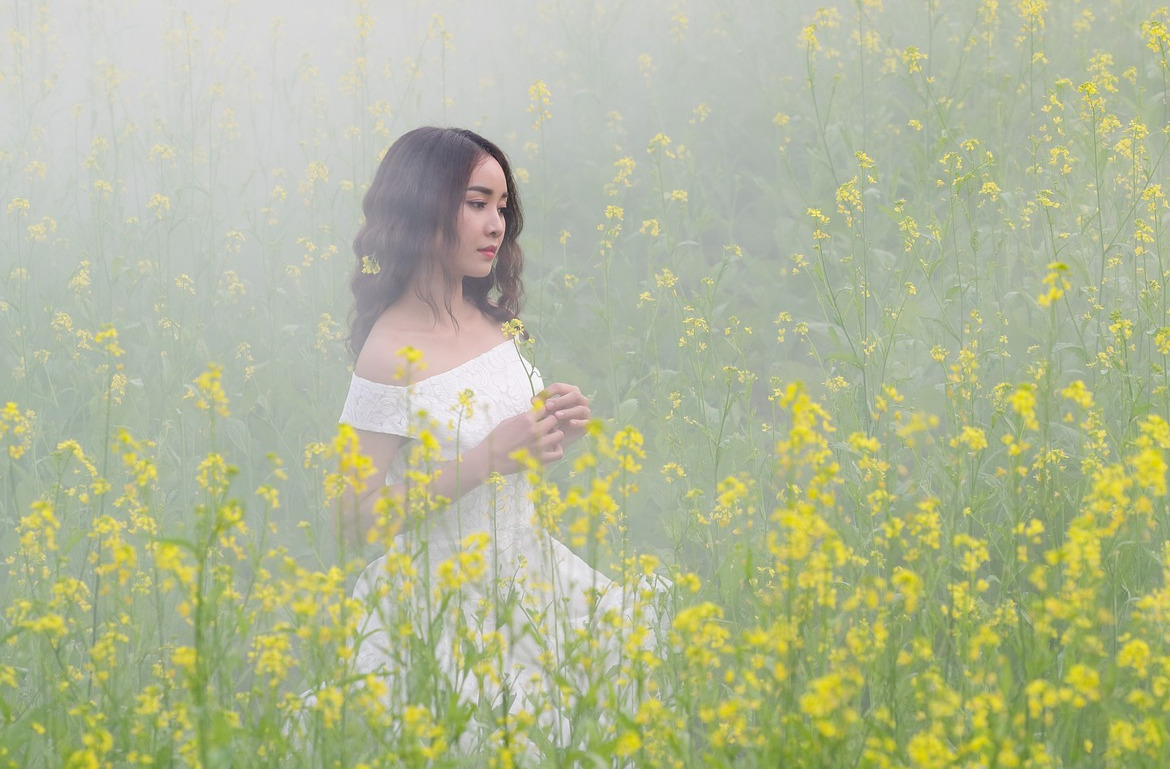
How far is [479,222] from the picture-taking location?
289cm

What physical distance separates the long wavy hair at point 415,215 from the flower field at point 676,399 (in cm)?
60

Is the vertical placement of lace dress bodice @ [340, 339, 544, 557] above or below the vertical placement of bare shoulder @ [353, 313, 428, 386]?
below

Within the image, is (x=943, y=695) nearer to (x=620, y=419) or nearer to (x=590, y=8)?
(x=620, y=419)

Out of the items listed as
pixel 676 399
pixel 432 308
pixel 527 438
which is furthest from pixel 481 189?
pixel 676 399

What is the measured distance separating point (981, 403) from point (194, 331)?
2.59 m

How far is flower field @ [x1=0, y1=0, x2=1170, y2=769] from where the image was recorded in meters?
1.54

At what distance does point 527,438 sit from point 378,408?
1.38 feet

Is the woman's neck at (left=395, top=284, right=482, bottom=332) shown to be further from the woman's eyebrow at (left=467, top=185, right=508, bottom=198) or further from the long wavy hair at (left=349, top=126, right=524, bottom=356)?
the woman's eyebrow at (left=467, top=185, right=508, bottom=198)

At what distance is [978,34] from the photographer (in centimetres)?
583

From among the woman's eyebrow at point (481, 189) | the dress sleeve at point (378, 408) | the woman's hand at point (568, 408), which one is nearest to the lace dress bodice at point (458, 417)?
the dress sleeve at point (378, 408)

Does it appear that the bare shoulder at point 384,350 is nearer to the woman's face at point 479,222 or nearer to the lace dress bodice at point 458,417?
Answer: the lace dress bodice at point 458,417

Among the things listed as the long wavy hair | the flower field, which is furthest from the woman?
the flower field

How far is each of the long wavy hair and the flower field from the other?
597 mm

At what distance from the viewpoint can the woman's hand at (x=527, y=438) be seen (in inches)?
102
